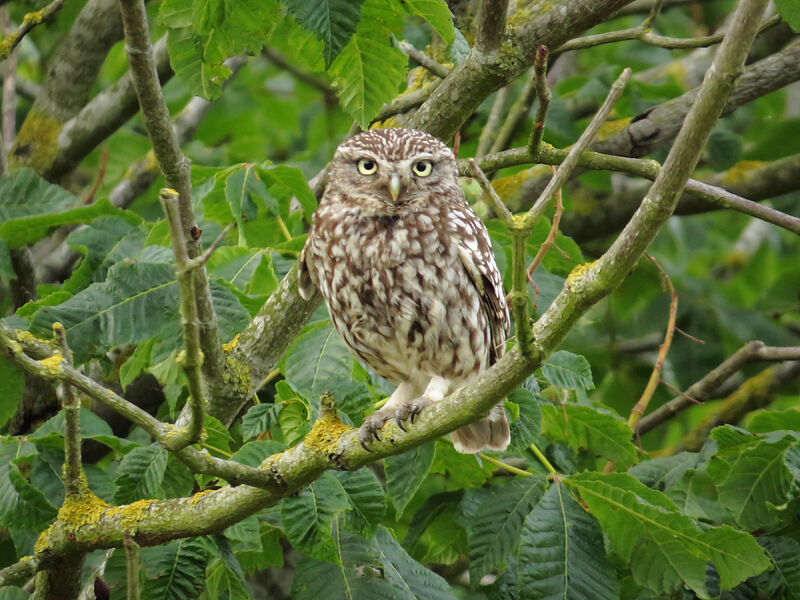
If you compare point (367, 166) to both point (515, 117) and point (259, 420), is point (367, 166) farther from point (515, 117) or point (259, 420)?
point (515, 117)

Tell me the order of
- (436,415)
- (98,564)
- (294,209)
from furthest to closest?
(294,209) → (98,564) → (436,415)

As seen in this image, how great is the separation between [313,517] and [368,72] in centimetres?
162

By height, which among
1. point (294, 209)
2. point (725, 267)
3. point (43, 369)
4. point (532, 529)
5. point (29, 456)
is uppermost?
point (43, 369)

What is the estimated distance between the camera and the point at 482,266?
357 cm

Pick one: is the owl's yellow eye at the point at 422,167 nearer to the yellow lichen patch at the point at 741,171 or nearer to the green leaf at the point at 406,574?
the green leaf at the point at 406,574

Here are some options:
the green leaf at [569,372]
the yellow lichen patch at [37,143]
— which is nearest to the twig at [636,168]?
the green leaf at [569,372]

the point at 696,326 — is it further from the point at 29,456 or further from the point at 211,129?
the point at 29,456

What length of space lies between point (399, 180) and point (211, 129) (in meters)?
3.63

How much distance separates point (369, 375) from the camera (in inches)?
164

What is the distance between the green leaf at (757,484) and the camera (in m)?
3.53

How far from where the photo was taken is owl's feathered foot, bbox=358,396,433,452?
9.26 feet

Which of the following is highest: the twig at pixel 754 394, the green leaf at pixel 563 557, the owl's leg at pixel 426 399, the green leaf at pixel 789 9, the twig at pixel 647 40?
the green leaf at pixel 789 9

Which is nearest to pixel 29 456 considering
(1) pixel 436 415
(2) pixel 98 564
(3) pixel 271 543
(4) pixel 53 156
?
(2) pixel 98 564

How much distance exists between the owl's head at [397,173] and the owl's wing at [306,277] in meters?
0.27
